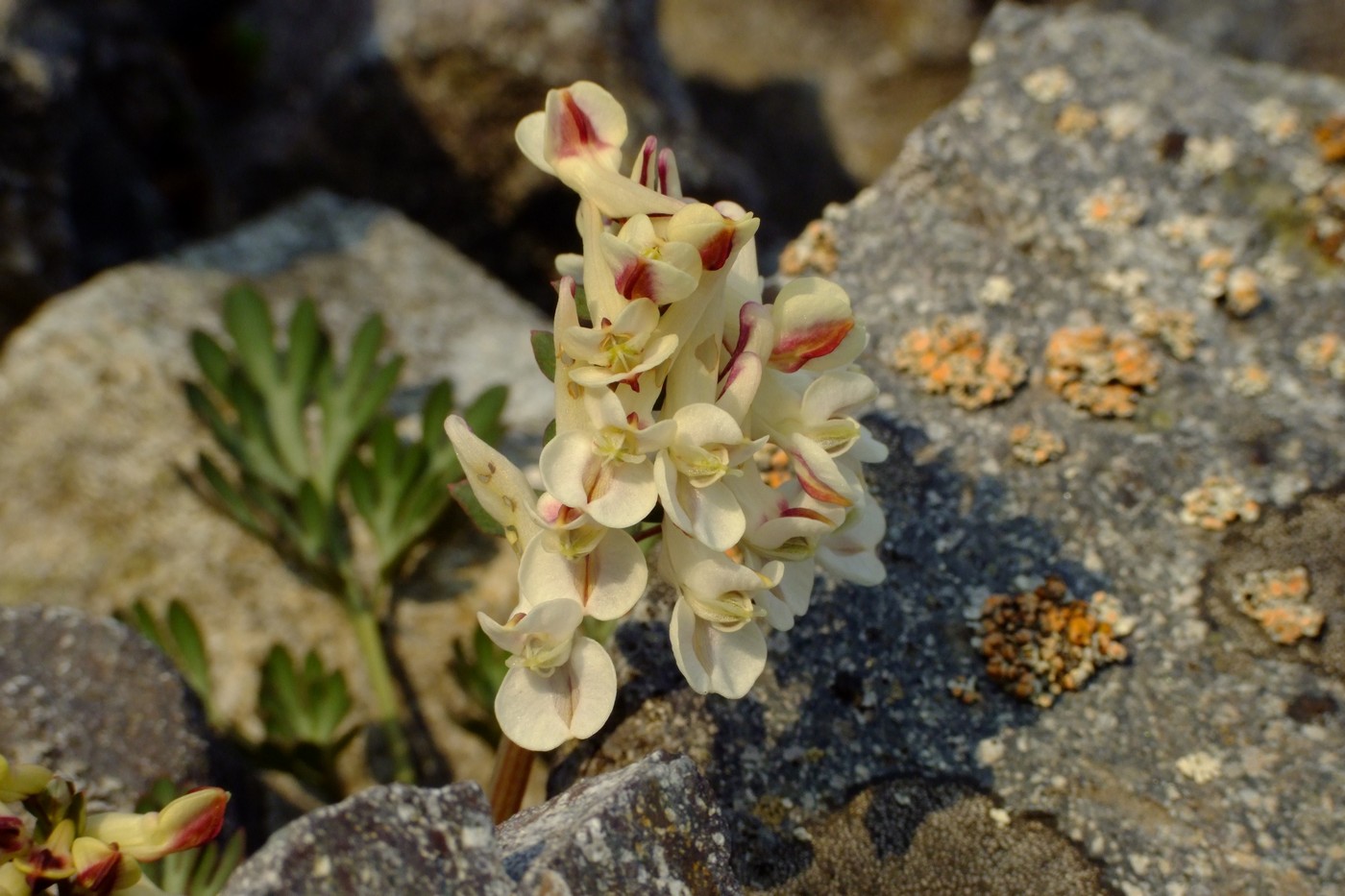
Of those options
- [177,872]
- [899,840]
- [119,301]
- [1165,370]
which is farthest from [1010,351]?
[119,301]

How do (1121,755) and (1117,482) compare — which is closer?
(1121,755)

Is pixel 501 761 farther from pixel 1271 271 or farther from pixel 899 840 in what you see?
pixel 1271 271

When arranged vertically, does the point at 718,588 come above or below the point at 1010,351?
above

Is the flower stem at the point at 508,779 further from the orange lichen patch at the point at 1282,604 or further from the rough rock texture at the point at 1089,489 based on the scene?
the orange lichen patch at the point at 1282,604

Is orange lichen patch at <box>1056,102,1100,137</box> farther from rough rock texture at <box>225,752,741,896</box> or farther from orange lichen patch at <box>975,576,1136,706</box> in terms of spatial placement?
rough rock texture at <box>225,752,741,896</box>

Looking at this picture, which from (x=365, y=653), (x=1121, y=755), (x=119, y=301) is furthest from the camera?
(x=119, y=301)

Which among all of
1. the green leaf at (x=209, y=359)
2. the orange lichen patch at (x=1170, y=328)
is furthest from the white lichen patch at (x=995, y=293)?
the green leaf at (x=209, y=359)
